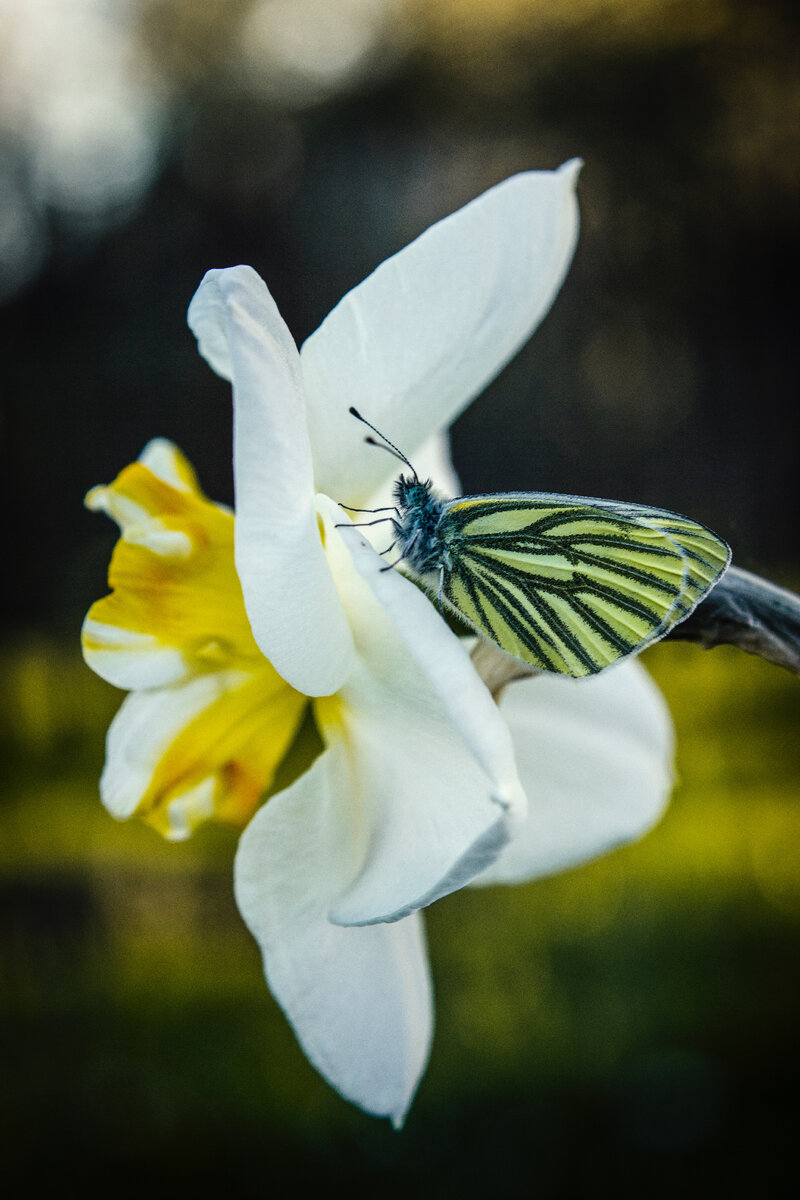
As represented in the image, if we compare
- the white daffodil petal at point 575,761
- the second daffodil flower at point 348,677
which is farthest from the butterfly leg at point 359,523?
the white daffodil petal at point 575,761

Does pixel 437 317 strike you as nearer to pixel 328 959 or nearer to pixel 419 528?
pixel 419 528

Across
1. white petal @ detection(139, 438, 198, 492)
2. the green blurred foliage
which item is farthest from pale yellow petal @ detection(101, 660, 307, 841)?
the green blurred foliage

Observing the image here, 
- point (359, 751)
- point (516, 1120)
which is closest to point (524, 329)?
point (359, 751)

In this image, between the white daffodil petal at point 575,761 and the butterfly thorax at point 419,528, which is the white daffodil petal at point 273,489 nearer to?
the butterfly thorax at point 419,528

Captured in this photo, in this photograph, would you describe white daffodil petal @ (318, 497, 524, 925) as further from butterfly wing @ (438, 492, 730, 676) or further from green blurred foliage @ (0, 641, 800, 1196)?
green blurred foliage @ (0, 641, 800, 1196)

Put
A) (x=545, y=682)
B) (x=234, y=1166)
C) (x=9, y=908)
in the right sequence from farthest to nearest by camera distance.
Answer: (x=9, y=908) → (x=234, y=1166) → (x=545, y=682)

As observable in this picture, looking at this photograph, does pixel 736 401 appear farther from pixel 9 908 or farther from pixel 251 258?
pixel 9 908


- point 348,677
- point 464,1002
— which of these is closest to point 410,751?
point 348,677
